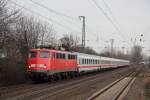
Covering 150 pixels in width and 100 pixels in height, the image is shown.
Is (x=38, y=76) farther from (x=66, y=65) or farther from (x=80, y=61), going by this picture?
(x=80, y=61)

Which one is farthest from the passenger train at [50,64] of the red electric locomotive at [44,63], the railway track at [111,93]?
the railway track at [111,93]

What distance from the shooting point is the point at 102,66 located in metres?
57.4

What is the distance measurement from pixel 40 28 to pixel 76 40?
1679 inches

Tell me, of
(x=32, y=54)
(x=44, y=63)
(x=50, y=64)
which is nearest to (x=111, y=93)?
(x=50, y=64)

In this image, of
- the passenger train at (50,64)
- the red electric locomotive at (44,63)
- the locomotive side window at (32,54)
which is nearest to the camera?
the red electric locomotive at (44,63)

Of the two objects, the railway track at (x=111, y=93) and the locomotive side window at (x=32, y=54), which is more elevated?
the locomotive side window at (x=32, y=54)

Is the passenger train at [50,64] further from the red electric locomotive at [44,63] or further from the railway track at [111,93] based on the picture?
the railway track at [111,93]

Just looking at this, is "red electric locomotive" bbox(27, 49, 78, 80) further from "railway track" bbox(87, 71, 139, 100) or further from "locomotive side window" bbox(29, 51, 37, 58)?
"railway track" bbox(87, 71, 139, 100)

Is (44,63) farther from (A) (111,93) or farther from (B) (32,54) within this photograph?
(A) (111,93)

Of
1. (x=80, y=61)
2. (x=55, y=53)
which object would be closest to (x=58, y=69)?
(x=55, y=53)

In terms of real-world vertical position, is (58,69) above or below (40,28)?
below

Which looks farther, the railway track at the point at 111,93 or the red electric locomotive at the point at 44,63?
the red electric locomotive at the point at 44,63

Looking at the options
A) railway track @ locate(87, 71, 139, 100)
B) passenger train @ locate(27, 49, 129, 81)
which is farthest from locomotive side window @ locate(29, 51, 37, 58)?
railway track @ locate(87, 71, 139, 100)

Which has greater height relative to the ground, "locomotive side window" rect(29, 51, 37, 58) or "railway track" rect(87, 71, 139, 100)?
"locomotive side window" rect(29, 51, 37, 58)
